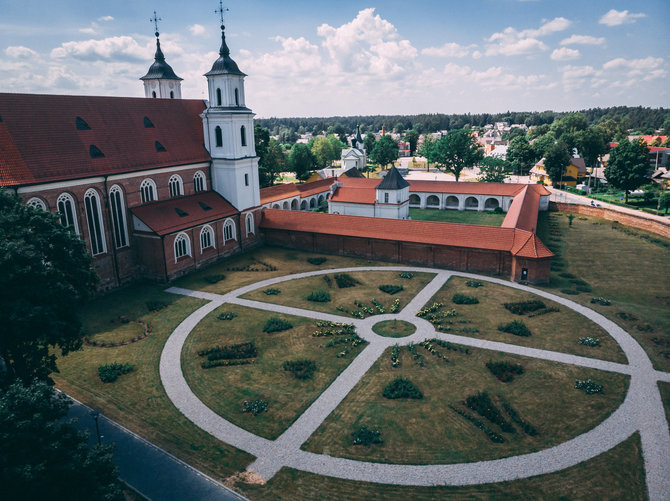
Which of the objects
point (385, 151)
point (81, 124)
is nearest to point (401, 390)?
point (81, 124)

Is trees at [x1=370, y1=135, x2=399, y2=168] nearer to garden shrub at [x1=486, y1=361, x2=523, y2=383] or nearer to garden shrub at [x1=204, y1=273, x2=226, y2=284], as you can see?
garden shrub at [x1=204, y1=273, x2=226, y2=284]

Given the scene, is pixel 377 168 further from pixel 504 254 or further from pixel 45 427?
pixel 45 427

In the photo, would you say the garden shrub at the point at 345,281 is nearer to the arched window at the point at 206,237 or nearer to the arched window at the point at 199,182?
the arched window at the point at 206,237

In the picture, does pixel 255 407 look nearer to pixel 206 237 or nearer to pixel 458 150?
pixel 206 237

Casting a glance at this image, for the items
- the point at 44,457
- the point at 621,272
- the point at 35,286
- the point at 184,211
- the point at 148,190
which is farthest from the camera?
the point at 184,211

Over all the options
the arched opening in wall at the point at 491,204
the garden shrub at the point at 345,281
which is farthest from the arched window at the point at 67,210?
the arched opening in wall at the point at 491,204

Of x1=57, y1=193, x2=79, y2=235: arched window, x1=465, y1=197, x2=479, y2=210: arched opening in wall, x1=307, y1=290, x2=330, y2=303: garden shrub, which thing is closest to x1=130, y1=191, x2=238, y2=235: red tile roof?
x1=57, y1=193, x2=79, y2=235: arched window

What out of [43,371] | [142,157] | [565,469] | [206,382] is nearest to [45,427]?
[43,371]
